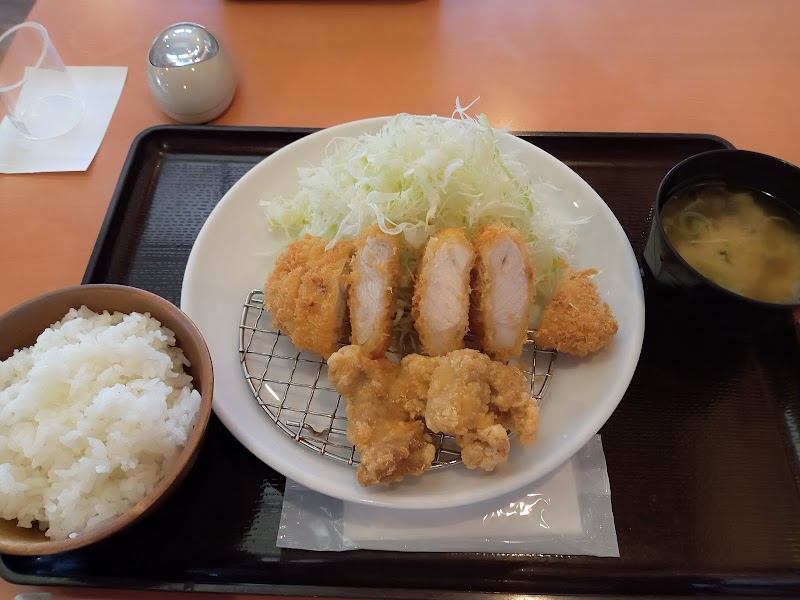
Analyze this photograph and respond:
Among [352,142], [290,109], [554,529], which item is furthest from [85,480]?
[290,109]

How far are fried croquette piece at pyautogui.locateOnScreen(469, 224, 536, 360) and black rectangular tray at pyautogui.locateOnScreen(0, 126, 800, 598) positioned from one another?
0.51 meters

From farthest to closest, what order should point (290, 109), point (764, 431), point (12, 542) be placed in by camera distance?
point (290, 109) < point (764, 431) < point (12, 542)

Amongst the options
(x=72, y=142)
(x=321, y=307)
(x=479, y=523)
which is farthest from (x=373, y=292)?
(x=72, y=142)

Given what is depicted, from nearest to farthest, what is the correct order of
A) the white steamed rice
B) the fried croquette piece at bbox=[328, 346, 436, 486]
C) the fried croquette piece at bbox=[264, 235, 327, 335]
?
the white steamed rice → the fried croquette piece at bbox=[328, 346, 436, 486] → the fried croquette piece at bbox=[264, 235, 327, 335]

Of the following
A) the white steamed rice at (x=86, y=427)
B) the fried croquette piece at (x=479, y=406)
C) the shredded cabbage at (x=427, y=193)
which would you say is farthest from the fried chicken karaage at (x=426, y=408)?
the white steamed rice at (x=86, y=427)

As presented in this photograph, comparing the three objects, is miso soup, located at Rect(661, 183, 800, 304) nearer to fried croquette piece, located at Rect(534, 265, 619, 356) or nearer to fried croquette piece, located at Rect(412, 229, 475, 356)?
fried croquette piece, located at Rect(534, 265, 619, 356)

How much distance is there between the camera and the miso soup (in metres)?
1.94

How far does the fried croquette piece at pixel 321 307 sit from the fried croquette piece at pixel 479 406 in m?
0.41

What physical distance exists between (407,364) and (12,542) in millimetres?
1193

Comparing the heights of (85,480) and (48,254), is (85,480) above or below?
above

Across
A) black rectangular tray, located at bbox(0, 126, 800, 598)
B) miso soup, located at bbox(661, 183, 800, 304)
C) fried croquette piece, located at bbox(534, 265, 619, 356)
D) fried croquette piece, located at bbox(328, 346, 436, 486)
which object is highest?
miso soup, located at bbox(661, 183, 800, 304)

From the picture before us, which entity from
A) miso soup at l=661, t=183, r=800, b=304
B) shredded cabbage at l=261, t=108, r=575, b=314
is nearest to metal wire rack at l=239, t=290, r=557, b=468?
shredded cabbage at l=261, t=108, r=575, b=314

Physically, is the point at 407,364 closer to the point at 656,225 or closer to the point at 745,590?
the point at 656,225

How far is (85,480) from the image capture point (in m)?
1.46
